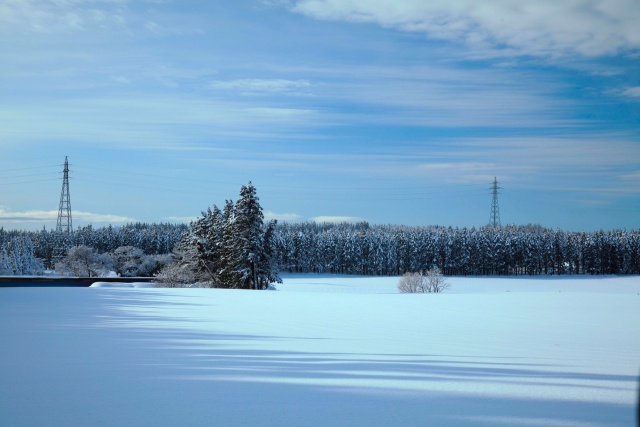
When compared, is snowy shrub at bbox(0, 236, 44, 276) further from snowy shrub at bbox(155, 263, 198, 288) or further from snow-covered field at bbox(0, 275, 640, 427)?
snow-covered field at bbox(0, 275, 640, 427)

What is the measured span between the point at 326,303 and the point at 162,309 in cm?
673

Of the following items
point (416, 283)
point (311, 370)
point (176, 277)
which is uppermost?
point (311, 370)

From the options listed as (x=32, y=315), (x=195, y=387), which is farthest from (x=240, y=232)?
(x=195, y=387)

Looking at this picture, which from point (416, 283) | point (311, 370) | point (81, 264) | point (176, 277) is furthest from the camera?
point (81, 264)

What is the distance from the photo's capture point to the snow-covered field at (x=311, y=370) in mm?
5660

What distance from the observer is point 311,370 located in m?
7.88

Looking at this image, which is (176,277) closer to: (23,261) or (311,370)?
(311,370)

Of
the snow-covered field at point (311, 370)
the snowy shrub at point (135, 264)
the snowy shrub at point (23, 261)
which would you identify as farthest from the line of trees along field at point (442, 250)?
the snow-covered field at point (311, 370)

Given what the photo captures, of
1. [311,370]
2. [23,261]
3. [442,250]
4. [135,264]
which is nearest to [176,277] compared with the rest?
[135,264]

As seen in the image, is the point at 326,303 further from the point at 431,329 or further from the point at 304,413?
the point at 304,413

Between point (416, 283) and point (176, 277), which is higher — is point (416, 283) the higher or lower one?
the lower one

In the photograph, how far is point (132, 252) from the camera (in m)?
78.7

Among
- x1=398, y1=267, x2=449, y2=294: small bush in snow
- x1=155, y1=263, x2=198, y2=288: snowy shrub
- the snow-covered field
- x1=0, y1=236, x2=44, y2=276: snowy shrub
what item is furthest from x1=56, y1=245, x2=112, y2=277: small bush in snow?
the snow-covered field

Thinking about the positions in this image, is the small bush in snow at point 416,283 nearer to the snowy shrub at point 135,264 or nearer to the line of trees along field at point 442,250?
the snowy shrub at point 135,264
